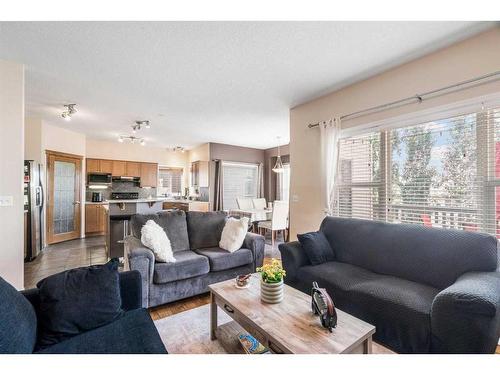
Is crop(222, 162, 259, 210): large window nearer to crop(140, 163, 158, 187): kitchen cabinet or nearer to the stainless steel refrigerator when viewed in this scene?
crop(140, 163, 158, 187): kitchen cabinet

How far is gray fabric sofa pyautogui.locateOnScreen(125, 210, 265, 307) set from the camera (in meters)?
2.38

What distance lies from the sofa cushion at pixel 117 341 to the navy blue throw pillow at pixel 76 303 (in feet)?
0.16

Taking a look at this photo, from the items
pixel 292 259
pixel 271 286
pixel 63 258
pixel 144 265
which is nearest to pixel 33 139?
pixel 63 258

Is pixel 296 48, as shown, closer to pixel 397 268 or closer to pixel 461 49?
pixel 461 49

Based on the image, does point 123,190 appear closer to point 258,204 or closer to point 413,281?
point 258,204

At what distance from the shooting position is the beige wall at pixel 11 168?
2.49 meters

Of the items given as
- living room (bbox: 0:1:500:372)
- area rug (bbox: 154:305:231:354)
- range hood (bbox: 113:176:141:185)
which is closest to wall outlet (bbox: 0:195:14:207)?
living room (bbox: 0:1:500:372)

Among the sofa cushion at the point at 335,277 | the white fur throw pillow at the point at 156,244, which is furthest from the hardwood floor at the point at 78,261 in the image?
the sofa cushion at the point at 335,277

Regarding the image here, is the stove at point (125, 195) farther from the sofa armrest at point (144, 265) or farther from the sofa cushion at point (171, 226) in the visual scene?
the sofa armrest at point (144, 265)

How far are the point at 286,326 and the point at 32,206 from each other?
4668mm

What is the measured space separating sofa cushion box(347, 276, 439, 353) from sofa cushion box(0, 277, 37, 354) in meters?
2.07

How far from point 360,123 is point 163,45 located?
247 cm

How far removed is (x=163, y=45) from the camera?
7.34 ft
